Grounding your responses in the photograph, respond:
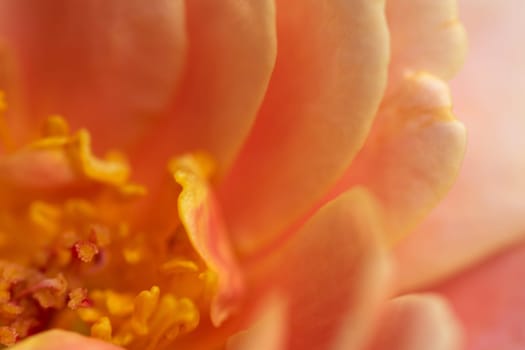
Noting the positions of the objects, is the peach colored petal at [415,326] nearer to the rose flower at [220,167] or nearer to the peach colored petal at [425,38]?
the rose flower at [220,167]

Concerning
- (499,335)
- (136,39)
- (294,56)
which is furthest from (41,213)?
(499,335)

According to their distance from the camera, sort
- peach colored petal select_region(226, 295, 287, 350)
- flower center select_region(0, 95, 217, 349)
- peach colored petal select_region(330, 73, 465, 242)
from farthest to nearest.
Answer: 1. flower center select_region(0, 95, 217, 349)
2. peach colored petal select_region(330, 73, 465, 242)
3. peach colored petal select_region(226, 295, 287, 350)

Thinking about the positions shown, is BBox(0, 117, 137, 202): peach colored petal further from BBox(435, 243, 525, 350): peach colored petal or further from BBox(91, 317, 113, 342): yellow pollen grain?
BBox(435, 243, 525, 350): peach colored petal

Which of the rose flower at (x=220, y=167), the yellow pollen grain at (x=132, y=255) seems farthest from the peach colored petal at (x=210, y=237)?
the yellow pollen grain at (x=132, y=255)

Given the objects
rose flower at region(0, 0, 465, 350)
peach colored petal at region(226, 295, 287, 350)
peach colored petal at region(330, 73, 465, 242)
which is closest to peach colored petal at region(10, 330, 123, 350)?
rose flower at region(0, 0, 465, 350)

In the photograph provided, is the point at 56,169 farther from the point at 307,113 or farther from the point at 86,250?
the point at 307,113
